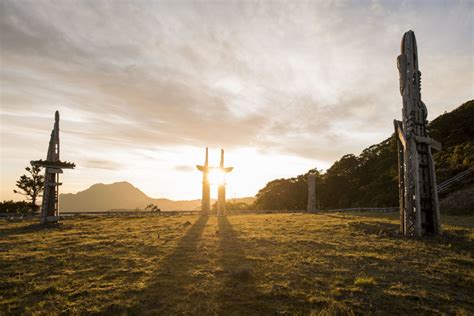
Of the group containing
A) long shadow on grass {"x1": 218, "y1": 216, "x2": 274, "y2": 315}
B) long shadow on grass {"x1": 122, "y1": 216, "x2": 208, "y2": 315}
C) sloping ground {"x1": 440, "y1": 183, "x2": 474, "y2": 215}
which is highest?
sloping ground {"x1": 440, "y1": 183, "x2": 474, "y2": 215}

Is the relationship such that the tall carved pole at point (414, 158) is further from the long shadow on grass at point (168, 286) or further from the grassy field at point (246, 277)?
the long shadow on grass at point (168, 286)

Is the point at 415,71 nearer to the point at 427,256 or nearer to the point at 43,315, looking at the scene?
the point at 427,256

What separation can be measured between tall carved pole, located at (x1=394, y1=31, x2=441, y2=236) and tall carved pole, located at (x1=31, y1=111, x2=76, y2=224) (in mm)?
23592

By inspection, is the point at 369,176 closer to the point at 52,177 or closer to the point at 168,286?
the point at 52,177

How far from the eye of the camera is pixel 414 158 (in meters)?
12.6

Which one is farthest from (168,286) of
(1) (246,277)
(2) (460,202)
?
(2) (460,202)

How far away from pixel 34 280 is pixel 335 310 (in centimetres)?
755

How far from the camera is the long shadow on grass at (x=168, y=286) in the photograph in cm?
546

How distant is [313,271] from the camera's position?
7.64 m

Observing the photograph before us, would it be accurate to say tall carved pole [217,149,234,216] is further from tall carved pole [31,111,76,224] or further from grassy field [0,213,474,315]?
grassy field [0,213,474,315]

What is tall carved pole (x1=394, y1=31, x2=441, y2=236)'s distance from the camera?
1244 cm

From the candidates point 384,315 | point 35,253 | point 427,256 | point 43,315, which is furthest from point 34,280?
point 427,256

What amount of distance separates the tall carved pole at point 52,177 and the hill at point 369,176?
33.7m

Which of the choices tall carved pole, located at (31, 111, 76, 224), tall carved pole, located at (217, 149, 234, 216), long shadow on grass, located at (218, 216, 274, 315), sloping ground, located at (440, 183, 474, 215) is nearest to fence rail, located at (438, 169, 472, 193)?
sloping ground, located at (440, 183, 474, 215)
